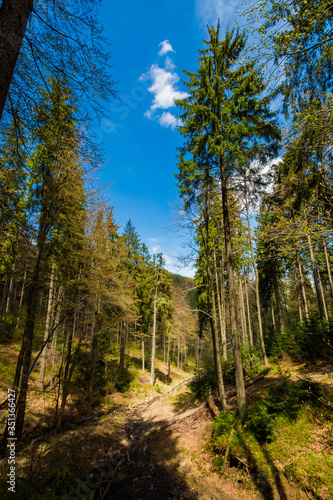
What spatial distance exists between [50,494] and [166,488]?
2.98 metres

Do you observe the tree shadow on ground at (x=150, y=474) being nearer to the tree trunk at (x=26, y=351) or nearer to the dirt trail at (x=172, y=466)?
the dirt trail at (x=172, y=466)

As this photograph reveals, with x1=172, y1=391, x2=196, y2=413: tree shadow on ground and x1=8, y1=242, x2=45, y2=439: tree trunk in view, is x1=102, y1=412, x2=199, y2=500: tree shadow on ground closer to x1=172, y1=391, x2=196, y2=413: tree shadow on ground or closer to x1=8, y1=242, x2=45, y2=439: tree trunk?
x1=172, y1=391, x2=196, y2=413: tree shadow on ground

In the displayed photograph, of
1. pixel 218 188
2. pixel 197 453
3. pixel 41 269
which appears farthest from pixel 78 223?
pixel 197 453

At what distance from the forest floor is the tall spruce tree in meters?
1.97

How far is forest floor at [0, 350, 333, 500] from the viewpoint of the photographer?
4.94m

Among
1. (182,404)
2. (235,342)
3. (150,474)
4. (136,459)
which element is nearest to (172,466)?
(150,474)

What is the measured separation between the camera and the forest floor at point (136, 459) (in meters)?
4.94

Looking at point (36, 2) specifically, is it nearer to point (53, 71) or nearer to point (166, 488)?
point (53, 71)

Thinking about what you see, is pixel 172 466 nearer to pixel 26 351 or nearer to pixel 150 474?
pixel 150 474

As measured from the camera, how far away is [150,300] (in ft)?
75.4

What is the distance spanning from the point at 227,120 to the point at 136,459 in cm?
1278

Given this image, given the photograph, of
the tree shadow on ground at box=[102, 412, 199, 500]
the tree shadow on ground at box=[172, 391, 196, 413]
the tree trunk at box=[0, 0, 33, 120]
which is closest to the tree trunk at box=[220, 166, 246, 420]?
the tree shadow on ground at box=[102, 412, 199, 500]

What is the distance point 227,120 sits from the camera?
7.64 m

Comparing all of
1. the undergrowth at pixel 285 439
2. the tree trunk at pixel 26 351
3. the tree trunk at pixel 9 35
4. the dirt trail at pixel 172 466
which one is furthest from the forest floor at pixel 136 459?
the tree trunk at pixel 9 35
